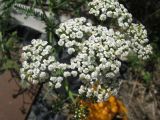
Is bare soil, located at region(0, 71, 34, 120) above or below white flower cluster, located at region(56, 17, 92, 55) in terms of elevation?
below

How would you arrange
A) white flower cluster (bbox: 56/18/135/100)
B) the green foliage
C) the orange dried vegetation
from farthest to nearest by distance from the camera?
the green foliage → the orange dried vegetation → white flower cluster (bbox: 56/18/135/100)

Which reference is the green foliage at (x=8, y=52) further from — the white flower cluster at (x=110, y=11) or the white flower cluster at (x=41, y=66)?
the white flower cluster at (x=110, y=11)

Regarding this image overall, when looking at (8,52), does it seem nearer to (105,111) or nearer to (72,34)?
(105,111)

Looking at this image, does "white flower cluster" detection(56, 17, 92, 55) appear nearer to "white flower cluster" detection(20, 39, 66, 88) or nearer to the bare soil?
"white flower cluster" detection(20, 39, 66, 88)

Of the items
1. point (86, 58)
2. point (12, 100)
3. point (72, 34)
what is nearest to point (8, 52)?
point (12, 100)

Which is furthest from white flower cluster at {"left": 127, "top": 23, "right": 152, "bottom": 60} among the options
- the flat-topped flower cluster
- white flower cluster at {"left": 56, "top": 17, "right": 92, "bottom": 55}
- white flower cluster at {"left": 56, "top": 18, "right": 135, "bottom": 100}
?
white flower cluster at {"left": 56, "top": 17, "right": 92, "bottom": 55}

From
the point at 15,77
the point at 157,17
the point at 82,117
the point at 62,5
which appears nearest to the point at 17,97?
→ the point at 15,77

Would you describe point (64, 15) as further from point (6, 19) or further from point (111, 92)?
point (111, 92)
